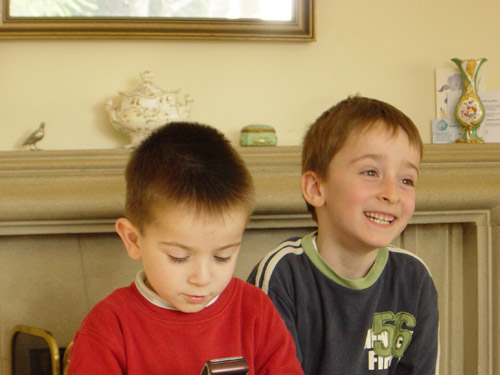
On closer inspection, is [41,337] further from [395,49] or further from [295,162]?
[395,49]

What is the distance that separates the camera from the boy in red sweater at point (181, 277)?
0.88 metres

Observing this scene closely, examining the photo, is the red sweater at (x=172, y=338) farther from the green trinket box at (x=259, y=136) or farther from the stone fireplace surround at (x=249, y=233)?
the green trinket box at (x=259, y=136)

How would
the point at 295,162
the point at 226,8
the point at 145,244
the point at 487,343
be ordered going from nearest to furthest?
the point at 145,244
the point at 295,162
the point at 487,343
the point at 226,8

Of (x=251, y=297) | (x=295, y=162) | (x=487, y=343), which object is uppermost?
(x=295, y=162)

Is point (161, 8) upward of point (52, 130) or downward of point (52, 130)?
upward

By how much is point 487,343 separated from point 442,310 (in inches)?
6.0

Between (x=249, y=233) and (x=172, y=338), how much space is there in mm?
834

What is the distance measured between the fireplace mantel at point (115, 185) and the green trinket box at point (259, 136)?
11cm

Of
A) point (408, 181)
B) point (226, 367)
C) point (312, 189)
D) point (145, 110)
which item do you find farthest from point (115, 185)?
point (226, 367)

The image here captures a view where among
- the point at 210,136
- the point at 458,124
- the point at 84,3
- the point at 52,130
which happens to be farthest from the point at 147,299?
the point at 458,124

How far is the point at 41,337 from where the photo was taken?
5.49 ft

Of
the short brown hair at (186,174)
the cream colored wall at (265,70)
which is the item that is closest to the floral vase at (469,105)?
the cream colored wall at (265,70)

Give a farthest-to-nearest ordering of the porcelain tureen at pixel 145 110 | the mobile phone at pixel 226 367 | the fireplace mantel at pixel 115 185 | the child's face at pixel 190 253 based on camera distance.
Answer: the porcelain tureen at pixel 145 110, the fireplace mantel at pixel 115 185, the child's face at pixel 190 253, the mobile phone at pixel 226 367

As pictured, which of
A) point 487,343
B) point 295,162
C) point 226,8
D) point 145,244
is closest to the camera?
point 145,244
